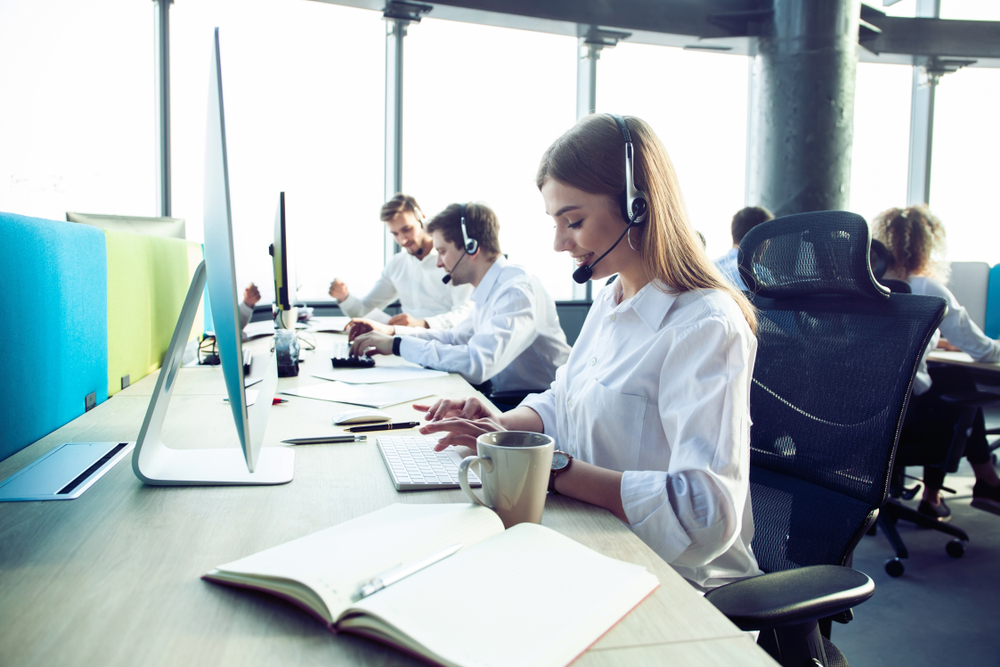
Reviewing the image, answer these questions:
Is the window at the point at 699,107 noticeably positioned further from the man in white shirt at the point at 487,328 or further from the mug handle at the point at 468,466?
the mug handle at the point at 468,466

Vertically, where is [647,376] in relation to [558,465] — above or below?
→ above

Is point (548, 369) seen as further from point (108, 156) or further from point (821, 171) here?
point (108, 156)

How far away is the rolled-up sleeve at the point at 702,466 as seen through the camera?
0.79 meters

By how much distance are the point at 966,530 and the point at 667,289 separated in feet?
7.84

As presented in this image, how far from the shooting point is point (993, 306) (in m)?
3.99

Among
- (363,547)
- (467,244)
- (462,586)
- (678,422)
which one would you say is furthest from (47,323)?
(467,244)

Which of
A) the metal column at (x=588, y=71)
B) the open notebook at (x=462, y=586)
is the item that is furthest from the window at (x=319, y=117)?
the open notebook at (x=462, y=586)

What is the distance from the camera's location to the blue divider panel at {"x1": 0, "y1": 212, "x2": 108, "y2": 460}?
3.11ft

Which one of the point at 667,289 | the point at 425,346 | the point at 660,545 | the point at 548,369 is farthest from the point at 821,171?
the point at 660,545

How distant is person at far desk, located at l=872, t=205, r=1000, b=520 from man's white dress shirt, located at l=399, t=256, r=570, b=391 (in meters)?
1.48

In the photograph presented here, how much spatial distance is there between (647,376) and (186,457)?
719 mm

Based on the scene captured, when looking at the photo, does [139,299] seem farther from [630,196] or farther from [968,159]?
[968,159]

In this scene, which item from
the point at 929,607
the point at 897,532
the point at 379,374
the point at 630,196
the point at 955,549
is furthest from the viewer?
the point at 897,532

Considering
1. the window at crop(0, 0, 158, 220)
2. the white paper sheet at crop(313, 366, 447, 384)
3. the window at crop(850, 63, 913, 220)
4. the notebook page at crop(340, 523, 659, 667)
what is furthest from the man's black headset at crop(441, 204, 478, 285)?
the window at crop(850, 63, 913, 220)
